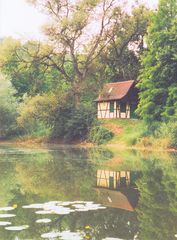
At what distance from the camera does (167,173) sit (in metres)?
16.4

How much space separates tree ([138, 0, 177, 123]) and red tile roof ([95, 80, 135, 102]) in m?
11.7

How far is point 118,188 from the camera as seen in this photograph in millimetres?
12930

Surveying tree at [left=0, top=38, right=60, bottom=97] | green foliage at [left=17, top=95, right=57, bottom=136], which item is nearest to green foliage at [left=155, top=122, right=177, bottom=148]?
green foliage at [left=17, top=95, right=57, bottom=136]

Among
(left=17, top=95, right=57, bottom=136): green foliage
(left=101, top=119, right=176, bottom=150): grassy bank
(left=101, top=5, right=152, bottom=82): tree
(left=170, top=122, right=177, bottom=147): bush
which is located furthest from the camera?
(left=101, top=5, right=152, bottom=82): tree

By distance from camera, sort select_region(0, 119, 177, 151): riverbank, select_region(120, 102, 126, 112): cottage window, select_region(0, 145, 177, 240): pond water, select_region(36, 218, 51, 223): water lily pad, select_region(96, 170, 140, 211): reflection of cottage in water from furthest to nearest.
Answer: select_region(120, 102, 126, 112): cottage window → select_region(0, 119, 177, 151): riverbank → select_region(96, 170, 140, 211): reflection of cottage in water → select_region(36, 218, 51, 223): water lily pad → select_region(0, 145, 177, 240): pond water

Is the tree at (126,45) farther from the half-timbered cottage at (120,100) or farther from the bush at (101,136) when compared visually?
the bush at (101,136)

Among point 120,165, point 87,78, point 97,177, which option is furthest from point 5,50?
point 97,177

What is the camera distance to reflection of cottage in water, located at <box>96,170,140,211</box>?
10.4 meters

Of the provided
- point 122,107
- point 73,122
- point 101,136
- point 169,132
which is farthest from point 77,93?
point 169,132

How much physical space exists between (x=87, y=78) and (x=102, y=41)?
14.3ft

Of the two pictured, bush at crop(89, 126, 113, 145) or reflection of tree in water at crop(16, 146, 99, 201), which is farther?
bush at crop(89, 126, 113, 145)

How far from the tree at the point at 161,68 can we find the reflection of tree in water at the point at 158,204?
675 inches

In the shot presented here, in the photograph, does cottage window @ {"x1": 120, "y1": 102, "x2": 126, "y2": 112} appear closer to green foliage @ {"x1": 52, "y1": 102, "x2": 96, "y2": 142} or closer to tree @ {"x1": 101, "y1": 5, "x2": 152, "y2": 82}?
green foliage @ {"x1": 52, "y1": 102, "x2": 96, "y2": 142}

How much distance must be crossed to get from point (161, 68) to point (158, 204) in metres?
24.9
